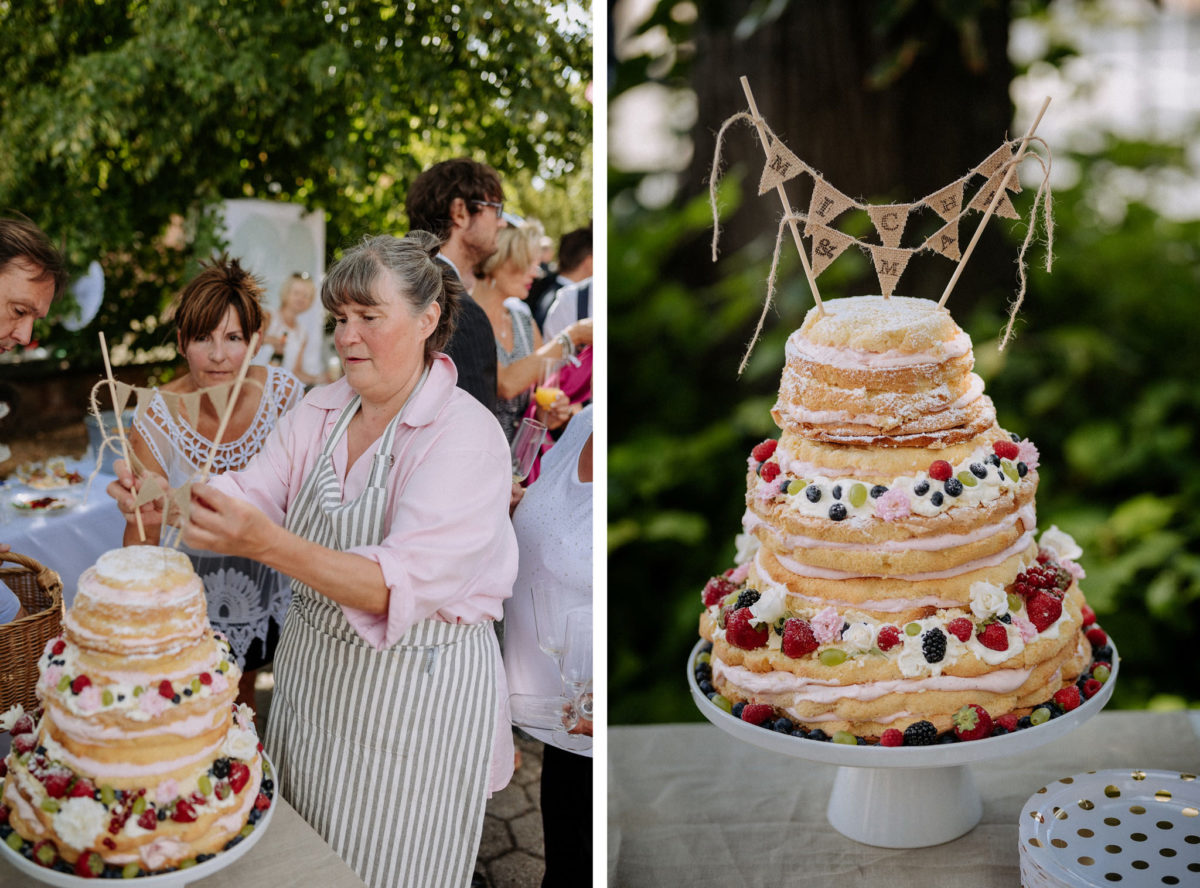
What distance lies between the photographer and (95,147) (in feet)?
7.22

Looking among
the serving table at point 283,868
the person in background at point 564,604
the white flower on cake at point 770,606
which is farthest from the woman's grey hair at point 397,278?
the serving table at point 283,868

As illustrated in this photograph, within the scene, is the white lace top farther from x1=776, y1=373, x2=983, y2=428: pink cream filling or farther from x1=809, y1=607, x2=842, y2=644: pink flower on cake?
x1=809, y1=607, x2=842, y2=644: pink flower on cake

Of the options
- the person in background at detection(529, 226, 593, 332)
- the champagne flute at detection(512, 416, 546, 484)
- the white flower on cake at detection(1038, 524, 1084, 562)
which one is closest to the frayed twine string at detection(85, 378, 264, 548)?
the champagne flute at detection(512, 416, 546, 484)

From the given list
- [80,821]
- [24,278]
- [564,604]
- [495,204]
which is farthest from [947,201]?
[24,278]

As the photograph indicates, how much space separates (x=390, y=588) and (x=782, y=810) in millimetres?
1033

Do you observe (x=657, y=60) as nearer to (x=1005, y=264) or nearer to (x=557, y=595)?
(x=1005, y=264)

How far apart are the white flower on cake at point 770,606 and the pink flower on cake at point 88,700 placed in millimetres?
1050

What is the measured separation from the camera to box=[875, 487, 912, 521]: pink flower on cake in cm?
171

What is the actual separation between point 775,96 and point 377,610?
76.8 inches

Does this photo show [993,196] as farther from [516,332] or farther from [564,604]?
[516,332]

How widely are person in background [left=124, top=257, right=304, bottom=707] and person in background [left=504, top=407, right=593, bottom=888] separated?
20.5 inches

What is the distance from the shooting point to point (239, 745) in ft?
5.22

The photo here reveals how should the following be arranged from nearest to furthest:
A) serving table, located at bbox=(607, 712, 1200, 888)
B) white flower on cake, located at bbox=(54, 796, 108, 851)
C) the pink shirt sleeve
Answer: white flower on cake, located at bbox=(54, 796, 108, 851)
the pink shirt sleeve
serving table, located at bbox=(607, 712, 1200, 888)

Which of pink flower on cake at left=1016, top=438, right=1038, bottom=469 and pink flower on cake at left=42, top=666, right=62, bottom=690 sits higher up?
pink flower on cake at left=1016, top=438, right=1038, bottom=469
